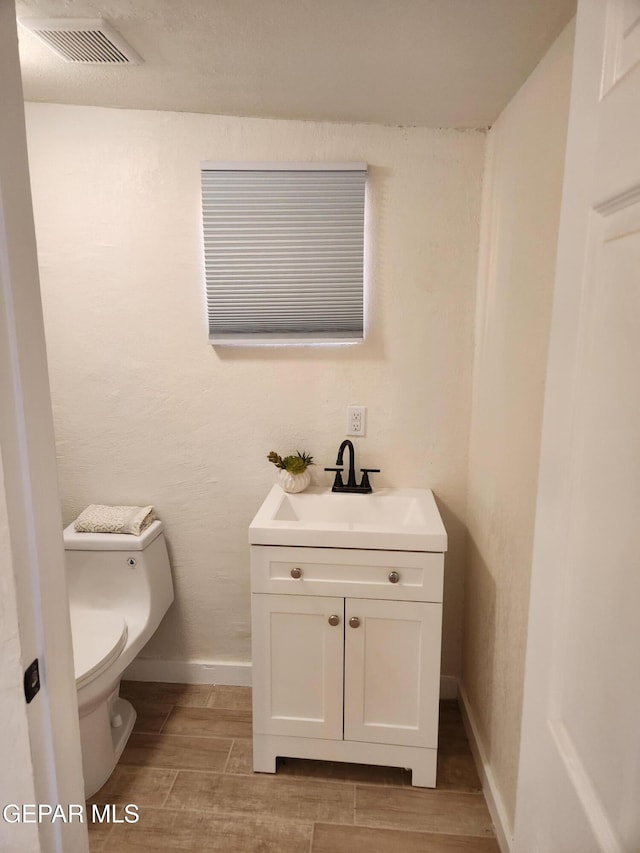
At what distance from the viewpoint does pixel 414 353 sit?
204 centimetres

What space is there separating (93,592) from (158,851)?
89 centimetres

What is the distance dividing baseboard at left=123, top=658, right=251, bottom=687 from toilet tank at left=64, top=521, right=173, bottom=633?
0.36m

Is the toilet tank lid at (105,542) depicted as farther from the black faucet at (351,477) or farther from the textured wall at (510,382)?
the textured wall at (510,382)

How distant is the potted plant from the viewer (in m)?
2.04

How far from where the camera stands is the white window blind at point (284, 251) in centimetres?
192

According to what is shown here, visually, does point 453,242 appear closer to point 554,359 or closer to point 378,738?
point 554,359

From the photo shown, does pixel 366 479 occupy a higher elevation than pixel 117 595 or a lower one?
higher

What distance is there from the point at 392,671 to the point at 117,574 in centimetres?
110

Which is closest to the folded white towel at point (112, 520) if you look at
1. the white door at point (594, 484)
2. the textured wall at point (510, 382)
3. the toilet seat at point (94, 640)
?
the toilet seat at point (94, 640)

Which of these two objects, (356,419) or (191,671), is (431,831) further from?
(356,419)

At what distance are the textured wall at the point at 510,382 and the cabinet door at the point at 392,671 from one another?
0.21 metres

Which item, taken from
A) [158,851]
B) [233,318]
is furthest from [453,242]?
[158,851]

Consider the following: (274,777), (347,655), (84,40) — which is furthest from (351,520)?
(84,40)

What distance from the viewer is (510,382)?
1579 millimetres
